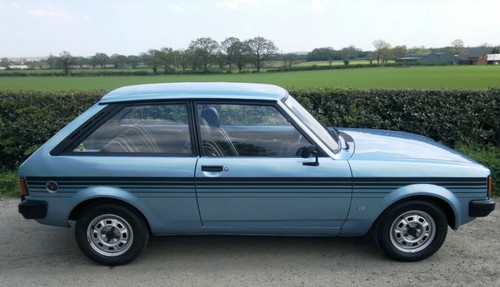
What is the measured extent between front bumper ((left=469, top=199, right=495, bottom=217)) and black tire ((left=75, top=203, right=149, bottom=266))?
283 centimetres

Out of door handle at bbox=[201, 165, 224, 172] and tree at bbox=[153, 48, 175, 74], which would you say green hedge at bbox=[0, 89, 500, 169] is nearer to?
door handle at bbox=[201, 165, 224, 172]

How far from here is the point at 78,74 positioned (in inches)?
1458

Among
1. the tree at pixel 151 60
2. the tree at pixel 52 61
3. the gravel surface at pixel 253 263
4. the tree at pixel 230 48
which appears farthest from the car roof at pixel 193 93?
the tree at pixel 230 48

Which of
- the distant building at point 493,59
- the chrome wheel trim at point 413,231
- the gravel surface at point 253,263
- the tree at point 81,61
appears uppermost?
the tree at point 81,61

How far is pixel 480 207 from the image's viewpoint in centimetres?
340

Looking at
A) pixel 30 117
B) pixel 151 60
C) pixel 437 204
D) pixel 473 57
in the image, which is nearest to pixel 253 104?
pixel 437 204

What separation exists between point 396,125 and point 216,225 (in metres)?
4.58

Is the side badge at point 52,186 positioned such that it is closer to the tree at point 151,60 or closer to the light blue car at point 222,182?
the light blue car at point 222,182

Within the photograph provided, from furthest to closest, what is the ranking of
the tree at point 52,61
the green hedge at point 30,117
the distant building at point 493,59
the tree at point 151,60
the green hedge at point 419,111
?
the distant building at point 493,59 < the tree at point 151,60 < the tree at point 52,61 < the green hedge at point 419,111 < the green hedge at point 30,117

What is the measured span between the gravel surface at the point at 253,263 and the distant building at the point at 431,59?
221 ft

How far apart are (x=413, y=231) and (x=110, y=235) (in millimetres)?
2667

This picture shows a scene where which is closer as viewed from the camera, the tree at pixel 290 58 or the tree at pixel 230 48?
the tree at pixel 290 58

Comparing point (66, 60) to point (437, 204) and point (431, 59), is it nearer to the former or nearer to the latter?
point (437, 204)

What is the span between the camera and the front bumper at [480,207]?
3400 millimetres
